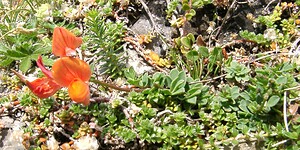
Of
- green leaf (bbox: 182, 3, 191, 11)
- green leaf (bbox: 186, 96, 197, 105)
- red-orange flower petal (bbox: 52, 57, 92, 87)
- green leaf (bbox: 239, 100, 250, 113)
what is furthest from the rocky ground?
red-orange flower petal (bbox: 52, 57, 92, 87)

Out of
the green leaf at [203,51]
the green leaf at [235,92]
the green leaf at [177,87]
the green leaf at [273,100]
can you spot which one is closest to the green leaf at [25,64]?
the green leaf at [177,87]

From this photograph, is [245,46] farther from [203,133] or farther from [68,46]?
[68,46]

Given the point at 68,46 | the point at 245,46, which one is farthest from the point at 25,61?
the point at 245,46

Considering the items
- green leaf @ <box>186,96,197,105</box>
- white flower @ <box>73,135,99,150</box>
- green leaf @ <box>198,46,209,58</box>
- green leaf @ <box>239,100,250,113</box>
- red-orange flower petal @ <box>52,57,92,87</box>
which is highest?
red-orange flower petal @ <box>52,57,92,87</box>

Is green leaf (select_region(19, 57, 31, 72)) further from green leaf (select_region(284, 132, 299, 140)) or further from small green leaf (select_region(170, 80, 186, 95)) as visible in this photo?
green leaf (select_region(284, 132, 299, 140))

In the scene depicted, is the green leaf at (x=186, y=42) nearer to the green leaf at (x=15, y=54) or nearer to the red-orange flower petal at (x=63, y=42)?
the red-orange flower petal at (x=63, y=42)

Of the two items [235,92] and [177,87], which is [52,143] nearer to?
[177,87]
